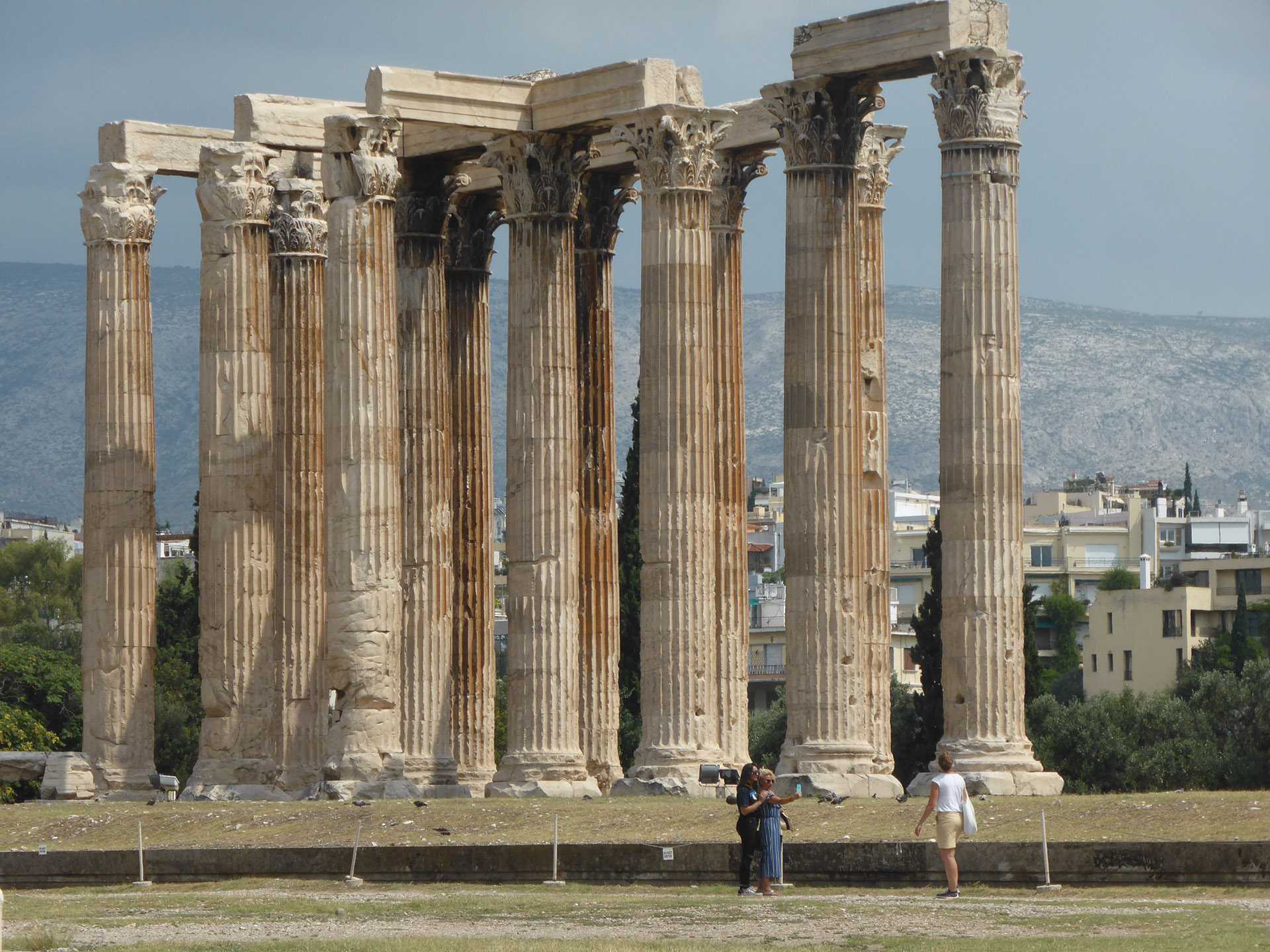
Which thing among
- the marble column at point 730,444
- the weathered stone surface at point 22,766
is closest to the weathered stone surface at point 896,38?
the marble column at point 730,444

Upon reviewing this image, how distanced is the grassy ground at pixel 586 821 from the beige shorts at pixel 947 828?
3.19 meters

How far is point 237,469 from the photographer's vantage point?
73.9 metres

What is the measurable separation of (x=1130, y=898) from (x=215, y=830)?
76.1ft

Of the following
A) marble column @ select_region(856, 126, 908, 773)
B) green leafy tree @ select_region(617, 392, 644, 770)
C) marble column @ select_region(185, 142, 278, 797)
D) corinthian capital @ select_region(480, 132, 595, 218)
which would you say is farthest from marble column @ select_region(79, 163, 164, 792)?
green leafy tree @ select_region(617, 392, 644, 770)

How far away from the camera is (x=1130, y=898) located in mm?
45062

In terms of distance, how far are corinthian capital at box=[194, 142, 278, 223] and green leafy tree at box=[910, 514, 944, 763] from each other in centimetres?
2375

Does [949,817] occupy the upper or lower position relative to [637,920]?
upper

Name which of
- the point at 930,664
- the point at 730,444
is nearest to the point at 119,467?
the point at 730,444

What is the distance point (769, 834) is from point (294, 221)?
30.7 m

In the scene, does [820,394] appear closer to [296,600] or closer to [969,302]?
[969,302]

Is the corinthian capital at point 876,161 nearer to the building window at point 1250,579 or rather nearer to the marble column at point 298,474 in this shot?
the marble column at point 298,474

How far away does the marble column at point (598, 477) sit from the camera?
241 ft

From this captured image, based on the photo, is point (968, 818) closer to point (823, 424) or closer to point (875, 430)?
point (823, 424)

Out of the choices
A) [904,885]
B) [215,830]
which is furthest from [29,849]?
[904,885]
